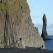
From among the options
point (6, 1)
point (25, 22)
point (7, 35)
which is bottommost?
point (7, 35)

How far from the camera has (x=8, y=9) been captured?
1580 centimetres

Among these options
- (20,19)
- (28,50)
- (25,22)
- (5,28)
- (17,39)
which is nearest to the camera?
(28,50)

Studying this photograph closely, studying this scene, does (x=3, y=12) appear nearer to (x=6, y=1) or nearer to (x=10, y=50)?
(x=6, y=1)

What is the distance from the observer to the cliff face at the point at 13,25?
14.3 m

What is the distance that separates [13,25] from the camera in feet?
51.3

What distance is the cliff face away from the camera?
1433cm

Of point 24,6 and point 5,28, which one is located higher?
point 24,6

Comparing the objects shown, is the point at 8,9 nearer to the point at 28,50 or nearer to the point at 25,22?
the point at 25,22

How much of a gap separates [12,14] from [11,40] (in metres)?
1.89

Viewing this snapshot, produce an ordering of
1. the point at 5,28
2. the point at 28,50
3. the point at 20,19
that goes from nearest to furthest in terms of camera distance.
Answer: the point at 28,50 < the point at 5,28 < the point at 20,19

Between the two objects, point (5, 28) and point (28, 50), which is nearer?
point (28, 50)

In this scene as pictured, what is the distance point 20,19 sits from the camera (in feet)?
55.5

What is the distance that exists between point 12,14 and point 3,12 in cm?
105

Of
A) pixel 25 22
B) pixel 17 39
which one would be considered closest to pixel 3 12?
pixel 17 39
